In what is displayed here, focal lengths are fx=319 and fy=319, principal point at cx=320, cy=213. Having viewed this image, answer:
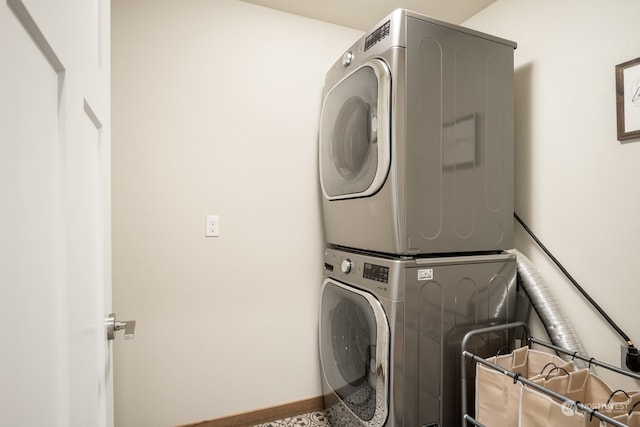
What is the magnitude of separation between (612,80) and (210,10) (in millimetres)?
1941

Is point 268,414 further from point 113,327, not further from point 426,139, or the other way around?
point 426,139

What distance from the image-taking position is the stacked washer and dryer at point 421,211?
1249 millimetres

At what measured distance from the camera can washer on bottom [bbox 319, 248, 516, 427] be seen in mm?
1241

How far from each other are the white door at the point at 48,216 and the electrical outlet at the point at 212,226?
1060 mm

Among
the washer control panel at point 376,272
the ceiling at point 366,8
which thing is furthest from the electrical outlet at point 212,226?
the ceiling at point 366,8

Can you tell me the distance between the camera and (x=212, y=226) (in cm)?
176

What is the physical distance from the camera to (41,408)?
1.22 feet

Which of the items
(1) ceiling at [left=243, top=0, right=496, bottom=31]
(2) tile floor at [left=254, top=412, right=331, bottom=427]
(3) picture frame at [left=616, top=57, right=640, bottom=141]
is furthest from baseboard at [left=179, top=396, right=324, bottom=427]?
(1) ceiling at [left=243, top=0, right=496, bottom=31]

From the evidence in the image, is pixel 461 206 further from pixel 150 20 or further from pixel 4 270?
pixel 150 20

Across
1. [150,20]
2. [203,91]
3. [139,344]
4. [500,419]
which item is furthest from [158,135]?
[500,419]

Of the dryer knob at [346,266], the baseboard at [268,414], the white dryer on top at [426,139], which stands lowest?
the baseboard at [268,414]

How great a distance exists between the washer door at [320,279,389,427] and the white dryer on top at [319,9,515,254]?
0.91ft

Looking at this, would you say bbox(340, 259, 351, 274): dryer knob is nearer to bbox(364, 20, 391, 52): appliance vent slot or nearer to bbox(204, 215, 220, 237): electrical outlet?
bbox(204, 215, 220, 237): electrical outlet

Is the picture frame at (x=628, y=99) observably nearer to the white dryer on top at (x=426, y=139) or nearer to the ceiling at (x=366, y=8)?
the white dryer on top at (x=426, y=139)
